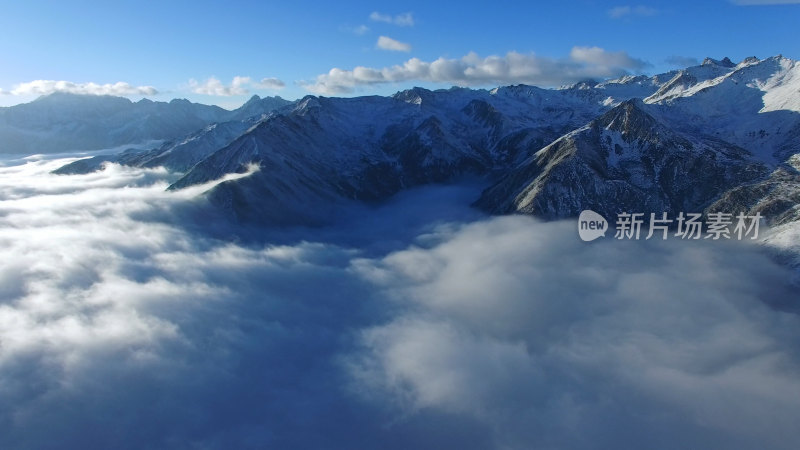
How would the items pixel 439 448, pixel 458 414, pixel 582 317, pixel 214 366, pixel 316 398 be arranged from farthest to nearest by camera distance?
pixel 582 317, pixel 214 366, pixel 316 398, pixel 458 414, pixel 439 448

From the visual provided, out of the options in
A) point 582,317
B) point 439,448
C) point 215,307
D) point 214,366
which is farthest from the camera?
point 215,307

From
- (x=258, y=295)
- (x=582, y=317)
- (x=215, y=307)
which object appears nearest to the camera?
(x=582, y=317)

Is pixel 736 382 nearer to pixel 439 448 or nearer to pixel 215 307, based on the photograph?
pixel 439 448

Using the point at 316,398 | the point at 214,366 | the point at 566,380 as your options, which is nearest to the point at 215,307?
the point at 214,366

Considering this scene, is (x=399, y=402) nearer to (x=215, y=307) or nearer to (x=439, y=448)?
(x=439, y=448)

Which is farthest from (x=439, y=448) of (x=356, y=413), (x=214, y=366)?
(x=214, y=366)

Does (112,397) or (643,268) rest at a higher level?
(643,268)

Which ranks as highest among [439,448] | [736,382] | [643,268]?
[643,268]

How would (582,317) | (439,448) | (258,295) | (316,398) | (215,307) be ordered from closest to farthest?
(439,448) → (316,398) → (582,317) → (215,307) → (258,295)

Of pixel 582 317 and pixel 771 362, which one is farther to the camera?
pixel 582 317
